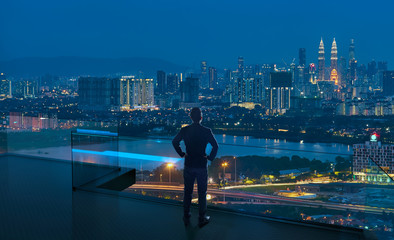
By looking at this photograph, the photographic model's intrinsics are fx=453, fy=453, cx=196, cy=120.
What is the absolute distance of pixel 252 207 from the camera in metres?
3.56

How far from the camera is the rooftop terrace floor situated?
2996 millimetres

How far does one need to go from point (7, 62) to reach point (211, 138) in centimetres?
3281

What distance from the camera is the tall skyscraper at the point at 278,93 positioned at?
31953mm

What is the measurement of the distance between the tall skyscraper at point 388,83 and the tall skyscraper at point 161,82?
18.2m

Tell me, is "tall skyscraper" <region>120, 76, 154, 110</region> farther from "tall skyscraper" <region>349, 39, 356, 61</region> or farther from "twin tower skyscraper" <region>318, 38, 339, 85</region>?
"tall skyscraper" <region>349, 39, 356, 61</region>

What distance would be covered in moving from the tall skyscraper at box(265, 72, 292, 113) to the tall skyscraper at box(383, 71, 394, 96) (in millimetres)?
8156

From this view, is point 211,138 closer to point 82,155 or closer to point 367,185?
point 367,185

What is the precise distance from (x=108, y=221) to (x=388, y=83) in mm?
43508

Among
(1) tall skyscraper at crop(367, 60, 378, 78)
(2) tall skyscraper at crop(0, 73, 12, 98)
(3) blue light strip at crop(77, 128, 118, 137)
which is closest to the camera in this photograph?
(3) blue light strip at crop(77, 128, 118, 137)

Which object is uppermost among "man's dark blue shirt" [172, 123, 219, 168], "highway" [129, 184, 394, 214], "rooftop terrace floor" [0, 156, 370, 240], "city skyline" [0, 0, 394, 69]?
"city skyline" [0, 0, 394, 69]

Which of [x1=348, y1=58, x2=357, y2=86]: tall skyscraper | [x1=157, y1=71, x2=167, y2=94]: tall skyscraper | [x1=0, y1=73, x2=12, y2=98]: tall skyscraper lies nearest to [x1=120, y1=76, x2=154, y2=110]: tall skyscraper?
[x1=157, y1=71, x2=167, y2=94]: tall skyscraper

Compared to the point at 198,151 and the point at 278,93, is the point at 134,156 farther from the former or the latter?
the point at 278,93

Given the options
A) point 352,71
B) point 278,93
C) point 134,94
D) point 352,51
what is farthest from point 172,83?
A: point 352,51

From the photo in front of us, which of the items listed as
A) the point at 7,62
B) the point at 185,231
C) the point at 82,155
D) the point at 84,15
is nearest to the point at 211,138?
the point at 185,231
